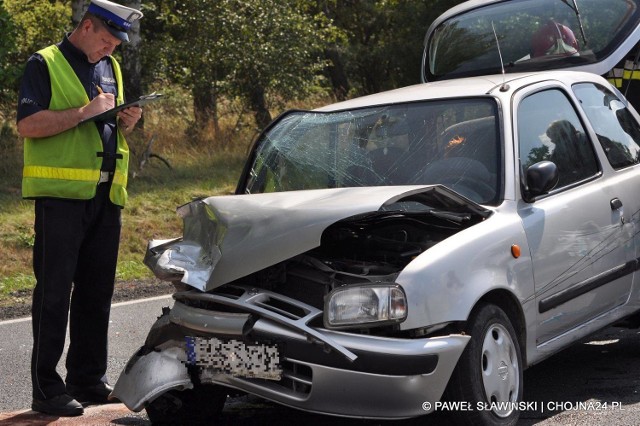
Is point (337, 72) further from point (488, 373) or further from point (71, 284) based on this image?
point (488, 373)

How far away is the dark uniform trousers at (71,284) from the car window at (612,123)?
2.77 metres

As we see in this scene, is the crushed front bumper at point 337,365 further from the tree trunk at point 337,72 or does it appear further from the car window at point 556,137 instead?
the tree trunk at point 337,72

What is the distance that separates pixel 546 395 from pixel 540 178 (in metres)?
1.19

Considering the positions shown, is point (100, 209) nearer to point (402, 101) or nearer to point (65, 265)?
point (65, 265)

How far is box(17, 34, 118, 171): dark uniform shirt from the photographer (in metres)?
5.77

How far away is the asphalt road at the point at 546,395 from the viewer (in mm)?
5527

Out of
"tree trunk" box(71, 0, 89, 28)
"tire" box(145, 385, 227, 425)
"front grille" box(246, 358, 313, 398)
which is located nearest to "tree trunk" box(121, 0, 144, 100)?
"tree trunk" box(71, 0, 89, 28)

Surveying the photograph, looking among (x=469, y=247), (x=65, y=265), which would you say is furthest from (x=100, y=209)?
(x=469, y=247)

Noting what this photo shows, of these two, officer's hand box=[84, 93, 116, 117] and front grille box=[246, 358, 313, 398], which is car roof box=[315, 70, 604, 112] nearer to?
officer's hand box=[84, 93, 116, 117]

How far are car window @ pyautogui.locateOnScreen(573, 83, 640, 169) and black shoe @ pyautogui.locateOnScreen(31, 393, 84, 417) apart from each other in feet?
10.7

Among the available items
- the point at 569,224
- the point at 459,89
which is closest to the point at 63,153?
the point at 459,89

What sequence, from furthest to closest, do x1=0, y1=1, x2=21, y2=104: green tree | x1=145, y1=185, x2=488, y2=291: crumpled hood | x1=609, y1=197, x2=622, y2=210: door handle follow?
1. x1=0, y1=1, x2=21, y2=104: green tree
2. x1=609, y1=197, x2=622, y2=210: door handle
3. x1=145, y1=185, x2=488, y2=291: crumpled hood

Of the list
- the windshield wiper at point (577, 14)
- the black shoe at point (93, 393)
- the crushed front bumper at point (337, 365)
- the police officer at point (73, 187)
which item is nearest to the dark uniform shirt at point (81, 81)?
the police officer at point (73, 187)

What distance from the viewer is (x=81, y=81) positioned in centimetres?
593
